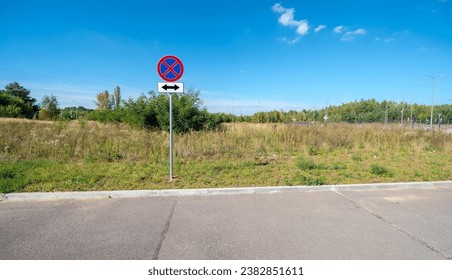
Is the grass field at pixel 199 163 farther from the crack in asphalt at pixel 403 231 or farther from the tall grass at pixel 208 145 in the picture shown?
the crack in asphalt at pixel 403 231

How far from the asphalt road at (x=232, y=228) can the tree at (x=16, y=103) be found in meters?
50.2

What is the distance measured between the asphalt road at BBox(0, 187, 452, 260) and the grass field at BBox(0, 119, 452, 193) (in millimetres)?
845

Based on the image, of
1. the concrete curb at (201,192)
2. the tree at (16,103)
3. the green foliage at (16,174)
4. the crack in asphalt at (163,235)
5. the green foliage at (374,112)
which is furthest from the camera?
the green foliage at (374,112)

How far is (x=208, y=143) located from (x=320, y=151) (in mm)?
5356

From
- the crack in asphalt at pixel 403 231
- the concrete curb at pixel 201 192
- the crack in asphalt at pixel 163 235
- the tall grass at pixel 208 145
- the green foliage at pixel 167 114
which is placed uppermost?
the green foliage at pixel 167 114

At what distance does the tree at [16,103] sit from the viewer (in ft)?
131

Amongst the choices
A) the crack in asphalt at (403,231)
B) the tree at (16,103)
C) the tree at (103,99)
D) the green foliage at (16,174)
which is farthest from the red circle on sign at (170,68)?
the tree at (103,99)

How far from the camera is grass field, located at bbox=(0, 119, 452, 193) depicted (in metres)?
5.62

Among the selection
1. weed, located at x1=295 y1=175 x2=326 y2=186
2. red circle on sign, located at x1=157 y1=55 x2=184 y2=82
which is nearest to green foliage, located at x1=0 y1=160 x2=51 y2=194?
red circle on sign, located at x1=157 y1=55 x2=184 y2=82

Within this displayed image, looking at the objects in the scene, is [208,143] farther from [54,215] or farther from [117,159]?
[54,215]

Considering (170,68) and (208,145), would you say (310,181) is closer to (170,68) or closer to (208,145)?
(170,68)

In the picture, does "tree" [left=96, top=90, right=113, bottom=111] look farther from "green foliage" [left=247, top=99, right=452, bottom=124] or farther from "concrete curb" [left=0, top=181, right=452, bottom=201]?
"concrete curb" [left=0, top=181, right=452, bottom=201]

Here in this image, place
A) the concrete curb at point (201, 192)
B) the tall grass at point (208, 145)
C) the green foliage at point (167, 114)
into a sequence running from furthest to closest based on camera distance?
1. the green foliage at point (167, 114)
2. the tall grass at point (208, 145)
3. the concrete curb at point (201, 192)
